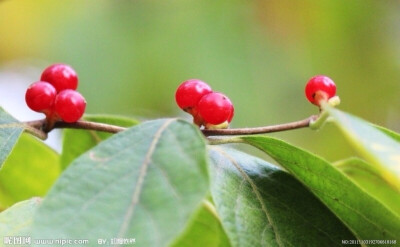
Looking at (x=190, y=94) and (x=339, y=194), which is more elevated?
(x=190, y=94)

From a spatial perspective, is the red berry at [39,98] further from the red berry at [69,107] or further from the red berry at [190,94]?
the red berry at [190,94]

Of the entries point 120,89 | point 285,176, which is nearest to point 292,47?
point 120,89

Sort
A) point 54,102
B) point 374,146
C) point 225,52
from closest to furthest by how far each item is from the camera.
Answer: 1. point 374,146
2. point 54,102
3. point 225,52

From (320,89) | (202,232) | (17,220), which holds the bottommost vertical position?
(202,232)

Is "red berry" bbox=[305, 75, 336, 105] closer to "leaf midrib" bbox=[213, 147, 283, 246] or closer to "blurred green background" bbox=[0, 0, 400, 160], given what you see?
"leaf midrib" bbox=[213, 147, 283, 246]

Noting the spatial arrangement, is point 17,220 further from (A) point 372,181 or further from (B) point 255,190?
(A) point 372,181

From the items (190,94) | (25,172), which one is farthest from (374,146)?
(25,172)
